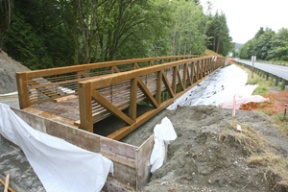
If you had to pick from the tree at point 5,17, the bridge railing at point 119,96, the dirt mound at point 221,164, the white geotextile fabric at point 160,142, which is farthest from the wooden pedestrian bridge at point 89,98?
the tree at point 5,17

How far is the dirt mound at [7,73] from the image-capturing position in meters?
5.80

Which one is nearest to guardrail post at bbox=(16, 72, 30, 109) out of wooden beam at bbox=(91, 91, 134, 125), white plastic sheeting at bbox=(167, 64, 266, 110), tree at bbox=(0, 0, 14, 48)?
wooden beam at bbox=(91, 91, 134, 125)

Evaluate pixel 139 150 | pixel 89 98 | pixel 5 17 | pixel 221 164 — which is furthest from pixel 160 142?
pixel 5 17

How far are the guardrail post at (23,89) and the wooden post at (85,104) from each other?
1.54 meters

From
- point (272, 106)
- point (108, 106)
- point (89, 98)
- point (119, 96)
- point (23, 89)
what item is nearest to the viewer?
point (89, 98)

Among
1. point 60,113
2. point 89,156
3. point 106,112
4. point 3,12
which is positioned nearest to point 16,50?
point 3,12

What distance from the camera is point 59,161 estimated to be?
2.85m

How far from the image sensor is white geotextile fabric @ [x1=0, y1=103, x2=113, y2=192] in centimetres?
247

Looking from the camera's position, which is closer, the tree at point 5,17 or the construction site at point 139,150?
the construction site at point 139,150

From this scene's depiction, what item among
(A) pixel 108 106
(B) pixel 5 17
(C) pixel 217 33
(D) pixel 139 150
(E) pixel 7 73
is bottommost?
(D) pixel 139 150

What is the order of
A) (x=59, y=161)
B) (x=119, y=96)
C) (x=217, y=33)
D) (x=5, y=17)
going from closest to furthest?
(x=59, y=161) → (x=119, y=96) → (x=5, y=17) → (x=217, y=33)

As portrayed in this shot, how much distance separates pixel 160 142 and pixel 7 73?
5844mm

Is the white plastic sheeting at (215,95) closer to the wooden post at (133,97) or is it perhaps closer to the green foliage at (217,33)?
the wooden post at (133,97)

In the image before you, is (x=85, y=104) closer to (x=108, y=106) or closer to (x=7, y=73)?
(x=108, y=106)
